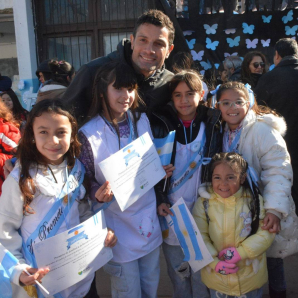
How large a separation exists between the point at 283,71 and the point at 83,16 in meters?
3.31

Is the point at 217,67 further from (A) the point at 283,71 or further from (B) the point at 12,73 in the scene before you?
(B) the point at 12,73

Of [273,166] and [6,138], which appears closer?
[273,166]

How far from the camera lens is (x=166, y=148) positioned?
228cm

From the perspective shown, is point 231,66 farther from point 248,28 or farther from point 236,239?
point 236,239

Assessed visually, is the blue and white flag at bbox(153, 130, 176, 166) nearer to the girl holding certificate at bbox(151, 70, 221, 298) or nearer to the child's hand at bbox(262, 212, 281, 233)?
the girl holding certificate at bbox(151, 70, 221, 298)

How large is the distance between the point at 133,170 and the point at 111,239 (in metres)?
0.40

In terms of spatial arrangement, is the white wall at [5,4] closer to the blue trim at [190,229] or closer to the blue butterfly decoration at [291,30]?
the blue butterfly decoration at [291,30]

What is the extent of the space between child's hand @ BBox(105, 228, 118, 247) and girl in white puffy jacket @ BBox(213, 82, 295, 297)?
2.83 feet

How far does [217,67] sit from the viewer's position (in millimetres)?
5129

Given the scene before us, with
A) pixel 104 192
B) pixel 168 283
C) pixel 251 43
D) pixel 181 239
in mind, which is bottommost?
pixel 168 283

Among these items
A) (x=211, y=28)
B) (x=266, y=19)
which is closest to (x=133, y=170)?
(x=211, y=28)

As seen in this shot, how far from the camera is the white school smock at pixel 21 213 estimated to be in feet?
5.87

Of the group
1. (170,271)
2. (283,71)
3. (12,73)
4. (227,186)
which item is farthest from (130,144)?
(12,73)

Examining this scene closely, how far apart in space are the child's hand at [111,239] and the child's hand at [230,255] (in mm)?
636
